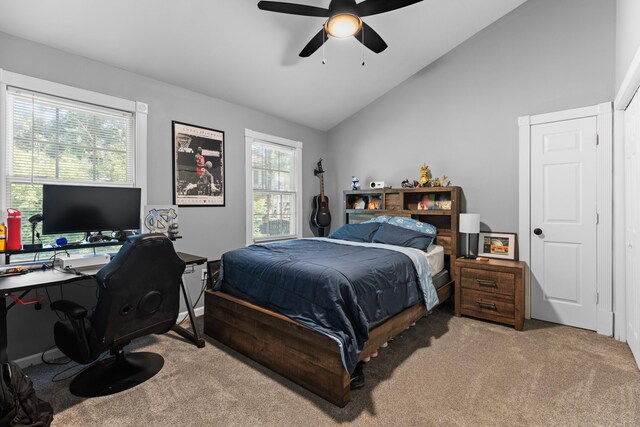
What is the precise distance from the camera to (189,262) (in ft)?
8.31

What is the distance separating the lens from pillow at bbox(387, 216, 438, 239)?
3.66 meters

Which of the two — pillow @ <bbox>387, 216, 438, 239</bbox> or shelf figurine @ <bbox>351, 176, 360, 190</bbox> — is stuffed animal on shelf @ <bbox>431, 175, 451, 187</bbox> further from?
shelf figurine @ <bbox>351, 176, 360, 190</bbox>

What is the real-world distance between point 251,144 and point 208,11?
5.49 ft

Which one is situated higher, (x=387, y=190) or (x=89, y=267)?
(x=387, y=190)

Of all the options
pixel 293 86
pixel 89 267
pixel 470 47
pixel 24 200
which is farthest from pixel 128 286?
pixel 470 47

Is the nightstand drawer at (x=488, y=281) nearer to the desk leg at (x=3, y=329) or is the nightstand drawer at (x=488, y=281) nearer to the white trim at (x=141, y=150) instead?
the white trim at (x=141, y=150)

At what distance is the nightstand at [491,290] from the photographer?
9.82 feet

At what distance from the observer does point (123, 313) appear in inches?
75.3

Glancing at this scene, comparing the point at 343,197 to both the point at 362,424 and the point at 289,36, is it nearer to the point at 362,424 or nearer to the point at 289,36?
the point at 289,36

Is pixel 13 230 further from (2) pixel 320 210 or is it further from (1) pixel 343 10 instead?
(2) pixel 320 210

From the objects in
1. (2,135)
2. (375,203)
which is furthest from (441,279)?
(2,135)

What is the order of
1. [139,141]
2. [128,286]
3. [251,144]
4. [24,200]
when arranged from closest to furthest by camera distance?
[128,286]
[24,200]
[139,141]
[251,144]

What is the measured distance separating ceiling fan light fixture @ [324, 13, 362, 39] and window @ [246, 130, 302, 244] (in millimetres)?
2028

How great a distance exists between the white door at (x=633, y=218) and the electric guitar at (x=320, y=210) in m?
3.43
